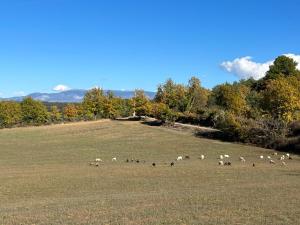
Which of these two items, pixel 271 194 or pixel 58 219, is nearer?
pixel 58 219

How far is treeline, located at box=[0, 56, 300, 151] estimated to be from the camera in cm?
7638

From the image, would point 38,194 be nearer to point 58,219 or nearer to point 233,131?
point 58,219

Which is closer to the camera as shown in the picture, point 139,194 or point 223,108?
point 139,194

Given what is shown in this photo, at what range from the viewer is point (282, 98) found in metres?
77.8

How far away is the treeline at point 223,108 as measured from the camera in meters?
76.4

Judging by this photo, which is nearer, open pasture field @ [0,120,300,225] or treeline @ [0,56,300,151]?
open pasture field @ [0,120,300,225]

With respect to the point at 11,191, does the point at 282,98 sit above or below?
above

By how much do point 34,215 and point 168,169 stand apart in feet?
78.7

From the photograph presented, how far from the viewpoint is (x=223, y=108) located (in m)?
109

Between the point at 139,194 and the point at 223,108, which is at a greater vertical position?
the point at 223,108

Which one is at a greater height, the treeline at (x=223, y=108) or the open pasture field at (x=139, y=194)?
the treeline at (x=223, y=108)

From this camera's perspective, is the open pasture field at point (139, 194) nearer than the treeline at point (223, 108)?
Yes

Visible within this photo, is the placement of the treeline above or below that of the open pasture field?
above

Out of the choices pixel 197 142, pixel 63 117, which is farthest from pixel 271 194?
pixel 63 117
